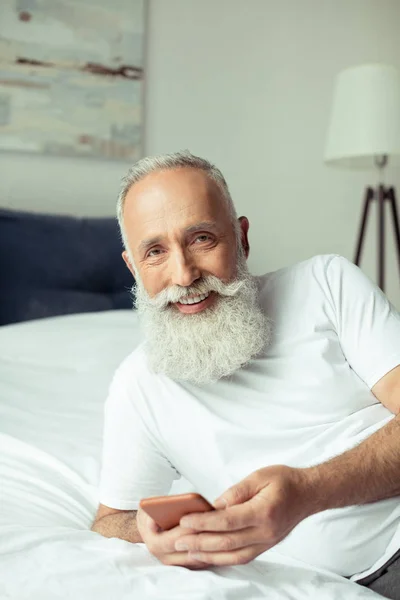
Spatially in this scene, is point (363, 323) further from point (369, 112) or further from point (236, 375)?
point (369, 112)

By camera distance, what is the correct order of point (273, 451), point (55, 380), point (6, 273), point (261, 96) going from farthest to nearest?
point (261, 96)
point (6, 273)
point (55, 380)
point (273, 451)

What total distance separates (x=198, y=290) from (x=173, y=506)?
478mm

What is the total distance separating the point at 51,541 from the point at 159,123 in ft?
7.10

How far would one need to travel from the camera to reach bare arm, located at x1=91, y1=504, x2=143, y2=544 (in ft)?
3.95

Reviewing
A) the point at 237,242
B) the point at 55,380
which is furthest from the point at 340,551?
the point at 55,380

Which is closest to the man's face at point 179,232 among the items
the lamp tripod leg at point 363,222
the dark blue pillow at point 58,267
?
the dark blue pillow at point 58,267

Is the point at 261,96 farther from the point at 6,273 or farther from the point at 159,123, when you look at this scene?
the point at 6,273

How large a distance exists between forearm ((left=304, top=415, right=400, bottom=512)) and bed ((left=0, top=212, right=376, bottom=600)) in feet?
0.37

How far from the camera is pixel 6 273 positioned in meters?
2.43

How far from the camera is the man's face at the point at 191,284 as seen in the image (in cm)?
125

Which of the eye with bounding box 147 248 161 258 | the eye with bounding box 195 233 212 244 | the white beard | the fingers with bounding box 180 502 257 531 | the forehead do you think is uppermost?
the forehead

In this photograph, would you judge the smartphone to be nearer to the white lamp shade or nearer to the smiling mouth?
the smiling mouth

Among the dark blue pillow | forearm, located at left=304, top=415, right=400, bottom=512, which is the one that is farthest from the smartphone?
the dark blue pillow

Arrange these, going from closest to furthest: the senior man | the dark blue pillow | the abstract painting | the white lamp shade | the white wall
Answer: the senior man, the dark blue pillow, the abstract painting, the white lamp shade, the white wall
